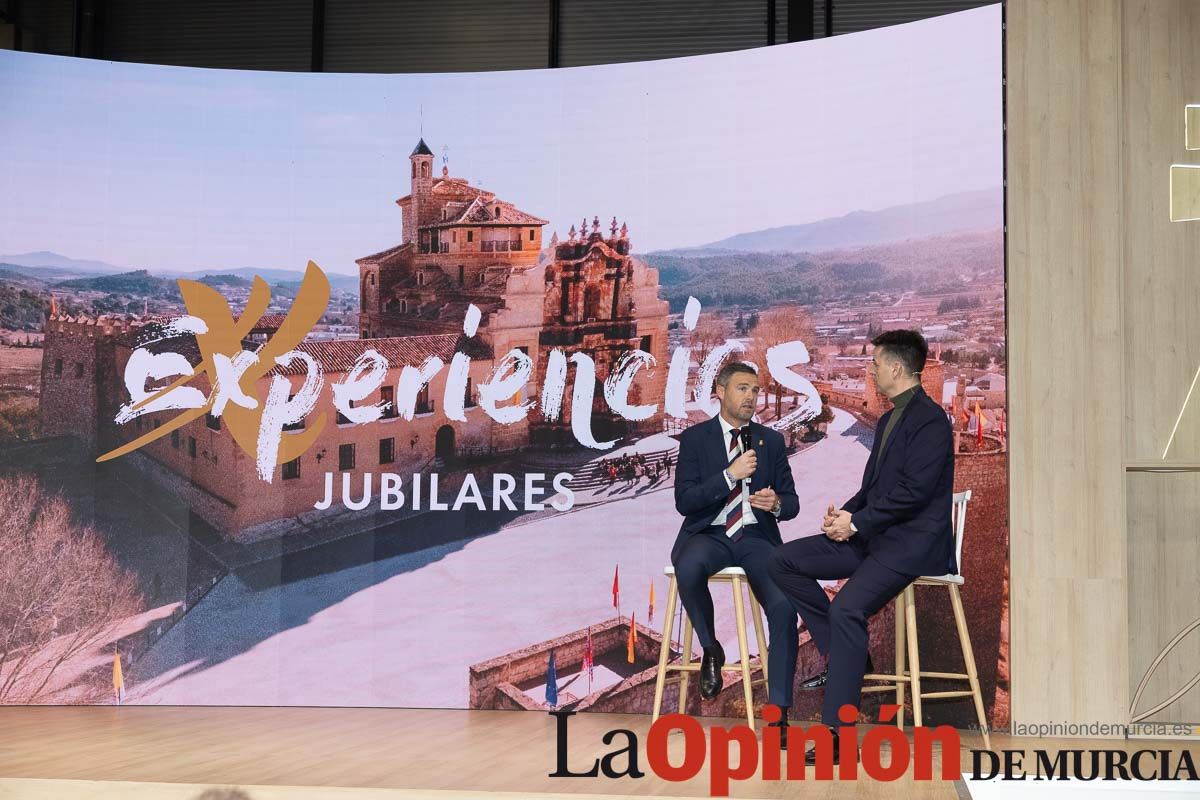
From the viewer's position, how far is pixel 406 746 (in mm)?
4371

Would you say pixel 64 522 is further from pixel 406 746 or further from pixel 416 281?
pixel 406 746

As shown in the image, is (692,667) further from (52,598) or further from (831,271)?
(52,598)

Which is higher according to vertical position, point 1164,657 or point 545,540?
point 545,540

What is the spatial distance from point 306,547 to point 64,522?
1060 mm

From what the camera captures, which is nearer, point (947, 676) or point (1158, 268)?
point (947, 676)

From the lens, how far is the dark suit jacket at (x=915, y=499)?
4.18 metres

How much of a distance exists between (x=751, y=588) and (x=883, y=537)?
1.93ft

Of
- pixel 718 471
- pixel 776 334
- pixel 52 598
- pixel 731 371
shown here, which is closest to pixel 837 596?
pixel 718 471

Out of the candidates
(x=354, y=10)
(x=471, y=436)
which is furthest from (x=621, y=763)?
(x=354, y=10)

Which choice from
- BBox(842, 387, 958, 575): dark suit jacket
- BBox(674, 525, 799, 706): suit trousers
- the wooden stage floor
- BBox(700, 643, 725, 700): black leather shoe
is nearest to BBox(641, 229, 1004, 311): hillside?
BBox(842, 387, 958, 575): dark suit jacket

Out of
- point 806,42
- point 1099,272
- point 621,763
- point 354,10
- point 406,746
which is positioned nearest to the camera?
point 621,763

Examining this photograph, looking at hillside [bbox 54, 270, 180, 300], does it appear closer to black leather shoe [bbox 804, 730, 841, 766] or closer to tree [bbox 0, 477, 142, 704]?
tree [bbox 0, 477, 142, 704]

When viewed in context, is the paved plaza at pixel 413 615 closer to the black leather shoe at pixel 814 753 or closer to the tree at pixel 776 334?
the tree at pixel 776 334

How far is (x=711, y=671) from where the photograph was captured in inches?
184
